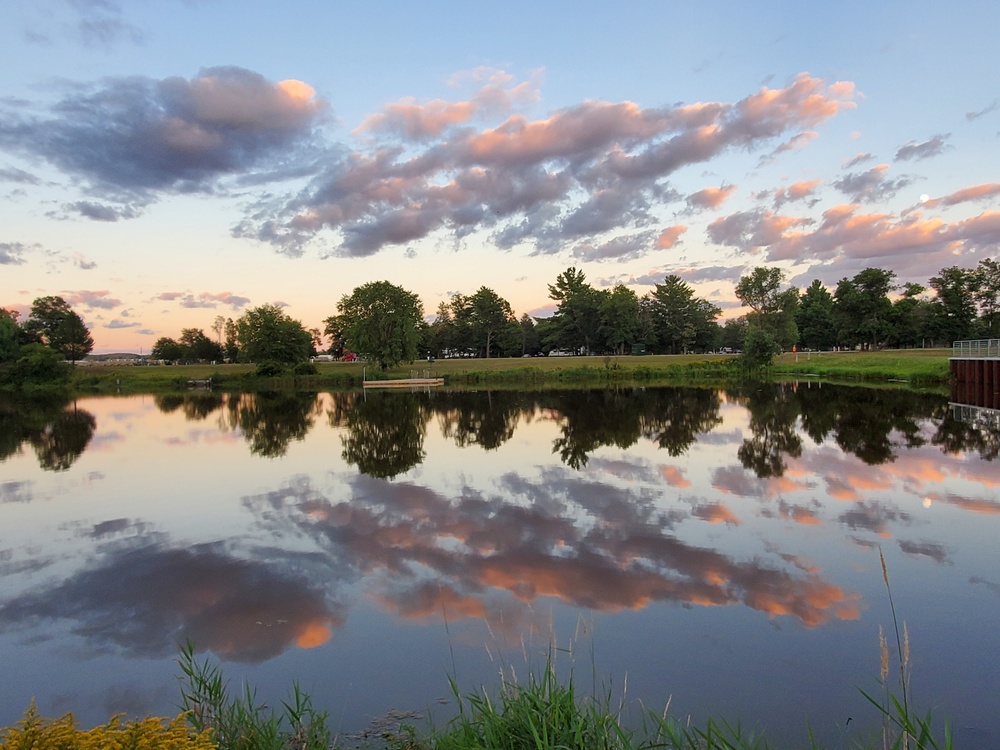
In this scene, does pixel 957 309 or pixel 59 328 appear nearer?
pixel 957 309

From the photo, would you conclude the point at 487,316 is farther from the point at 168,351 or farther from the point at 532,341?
the point at 168,351

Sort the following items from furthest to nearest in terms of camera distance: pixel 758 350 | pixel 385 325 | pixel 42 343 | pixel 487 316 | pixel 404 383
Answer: pixel 487 316
pixel 42 343
pixel 385 325
pixel 758 350
pixel 404 383

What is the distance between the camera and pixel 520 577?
9.38 m

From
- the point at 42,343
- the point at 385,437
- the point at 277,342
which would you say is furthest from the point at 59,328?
the point at 385,437

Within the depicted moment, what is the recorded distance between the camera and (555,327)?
11969 centimetres

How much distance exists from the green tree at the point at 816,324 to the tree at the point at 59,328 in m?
130

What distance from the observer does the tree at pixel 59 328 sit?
111562 mm

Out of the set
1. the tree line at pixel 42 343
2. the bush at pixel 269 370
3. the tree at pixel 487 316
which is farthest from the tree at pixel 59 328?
the tree at pixel 487 316

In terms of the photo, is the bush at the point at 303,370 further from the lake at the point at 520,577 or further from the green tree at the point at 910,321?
the green tree at the point at 910,321

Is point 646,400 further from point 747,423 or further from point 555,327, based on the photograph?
point 555,327

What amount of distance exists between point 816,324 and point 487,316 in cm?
6101

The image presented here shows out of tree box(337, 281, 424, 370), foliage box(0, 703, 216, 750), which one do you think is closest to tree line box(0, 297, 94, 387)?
tree box(337, 281, 424, 370)

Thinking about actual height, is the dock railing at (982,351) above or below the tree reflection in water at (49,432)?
above

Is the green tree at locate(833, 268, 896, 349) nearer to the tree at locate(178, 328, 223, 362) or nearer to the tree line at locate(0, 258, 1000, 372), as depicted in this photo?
the tree line at locate(0, 258, 1000, 372)
